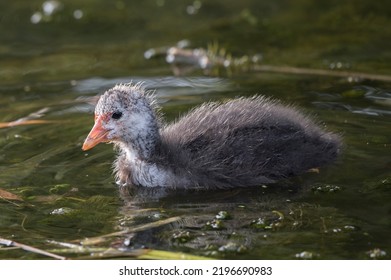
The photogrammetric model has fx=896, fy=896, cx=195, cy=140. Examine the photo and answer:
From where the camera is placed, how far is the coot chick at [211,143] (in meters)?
6.23

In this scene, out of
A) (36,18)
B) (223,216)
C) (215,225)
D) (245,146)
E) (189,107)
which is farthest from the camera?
(36,18)

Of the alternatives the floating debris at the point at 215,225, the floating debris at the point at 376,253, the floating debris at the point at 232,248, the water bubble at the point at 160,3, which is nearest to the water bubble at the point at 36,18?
the water bubble at the point at 160,3

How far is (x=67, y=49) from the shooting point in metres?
10.2

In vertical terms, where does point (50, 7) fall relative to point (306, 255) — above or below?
above

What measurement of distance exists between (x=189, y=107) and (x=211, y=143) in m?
1.67

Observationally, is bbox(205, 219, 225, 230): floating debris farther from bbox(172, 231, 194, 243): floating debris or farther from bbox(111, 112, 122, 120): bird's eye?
bbox(111, 112, 122, 120): bird's eye

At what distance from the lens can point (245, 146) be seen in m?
6.25

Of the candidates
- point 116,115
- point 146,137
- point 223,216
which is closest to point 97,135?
point 116,115

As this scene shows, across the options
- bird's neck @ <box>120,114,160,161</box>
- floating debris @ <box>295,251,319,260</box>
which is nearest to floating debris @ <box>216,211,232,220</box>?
floating debris @ <box>295,251,319,260</box>

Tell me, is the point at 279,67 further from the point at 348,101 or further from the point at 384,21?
the point at 384,21

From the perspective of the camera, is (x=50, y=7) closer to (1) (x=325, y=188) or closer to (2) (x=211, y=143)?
(2) (x=211, y=143)

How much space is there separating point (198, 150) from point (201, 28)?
456 centimetres

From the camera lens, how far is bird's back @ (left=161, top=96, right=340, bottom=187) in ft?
20.4
